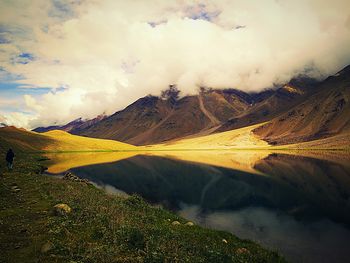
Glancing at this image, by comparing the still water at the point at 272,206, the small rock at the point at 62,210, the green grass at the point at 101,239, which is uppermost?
the small rock at the point at 62,210

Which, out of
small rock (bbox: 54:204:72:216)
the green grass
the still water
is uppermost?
small rock (bbox: 54:204:72:216)

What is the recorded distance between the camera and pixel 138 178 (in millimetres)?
93250

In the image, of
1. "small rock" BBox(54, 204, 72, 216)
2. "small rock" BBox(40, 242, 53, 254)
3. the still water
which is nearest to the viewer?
"small rock" BBox(40, 242, 53, 254)

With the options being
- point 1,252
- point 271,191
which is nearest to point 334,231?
point 271,191

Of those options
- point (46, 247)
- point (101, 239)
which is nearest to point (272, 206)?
point (101, 239)

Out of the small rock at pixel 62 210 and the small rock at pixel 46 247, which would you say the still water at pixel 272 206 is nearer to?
the small rock at pixel 62 210

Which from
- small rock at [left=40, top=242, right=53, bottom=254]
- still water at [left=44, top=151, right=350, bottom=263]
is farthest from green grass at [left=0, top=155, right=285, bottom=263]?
still water at [left=44, top=151, right=350, bottom=263]

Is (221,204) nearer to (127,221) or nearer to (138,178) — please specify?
(127,221)

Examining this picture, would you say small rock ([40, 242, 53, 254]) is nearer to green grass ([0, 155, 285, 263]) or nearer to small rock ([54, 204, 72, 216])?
green grass ([0, 155, 285, 263])

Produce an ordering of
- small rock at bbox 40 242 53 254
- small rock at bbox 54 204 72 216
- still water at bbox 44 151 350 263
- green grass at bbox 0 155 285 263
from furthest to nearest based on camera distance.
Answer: still water at bbox 44 151 350 263
small rock at bbox 54 204 72 216
green grass at bbox 0 155 285 263
small rock at bbox 40 242 53 254

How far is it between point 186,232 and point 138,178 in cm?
6739

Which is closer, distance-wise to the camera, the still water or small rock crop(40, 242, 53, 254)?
small rock crop(40, 242, 53, 254)

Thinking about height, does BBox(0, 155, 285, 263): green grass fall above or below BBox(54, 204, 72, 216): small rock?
below

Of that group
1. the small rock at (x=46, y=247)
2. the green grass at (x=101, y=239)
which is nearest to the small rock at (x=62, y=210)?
the green grass at (x=101, y=239)
